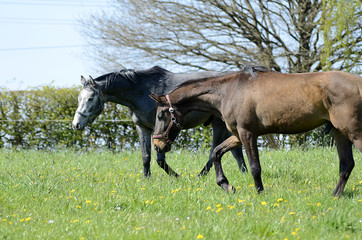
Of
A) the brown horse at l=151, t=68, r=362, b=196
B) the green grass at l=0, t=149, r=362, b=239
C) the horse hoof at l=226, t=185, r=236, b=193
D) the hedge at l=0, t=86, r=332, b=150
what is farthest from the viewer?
the hedge at l=0, t=86, r=332, b=150

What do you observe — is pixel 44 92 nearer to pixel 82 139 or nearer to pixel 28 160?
pixel 82 139

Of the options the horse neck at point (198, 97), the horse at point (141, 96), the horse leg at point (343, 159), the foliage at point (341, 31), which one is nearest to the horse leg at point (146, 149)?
the horse at point (141, 96)

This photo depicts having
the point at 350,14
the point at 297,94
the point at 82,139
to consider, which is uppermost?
the point at 350,14

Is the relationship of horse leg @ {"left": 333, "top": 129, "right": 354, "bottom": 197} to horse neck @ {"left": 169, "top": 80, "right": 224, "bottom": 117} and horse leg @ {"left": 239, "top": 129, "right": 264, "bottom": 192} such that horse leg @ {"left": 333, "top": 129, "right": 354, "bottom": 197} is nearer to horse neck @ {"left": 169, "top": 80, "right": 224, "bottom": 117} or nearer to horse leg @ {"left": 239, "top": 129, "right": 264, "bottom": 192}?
horse leg @ {"left": 239, "top": 129, "right": 264, "bottom": 192}

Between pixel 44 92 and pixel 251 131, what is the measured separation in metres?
9.43

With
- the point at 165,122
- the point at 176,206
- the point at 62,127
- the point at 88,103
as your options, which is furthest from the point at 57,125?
the point at 176,206

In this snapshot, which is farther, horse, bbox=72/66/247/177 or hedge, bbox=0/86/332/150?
hedge, bbox=0/86/332/150

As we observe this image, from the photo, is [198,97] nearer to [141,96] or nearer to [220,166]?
[220,166]

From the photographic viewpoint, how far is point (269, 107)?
5.77m

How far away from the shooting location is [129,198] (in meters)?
5.59

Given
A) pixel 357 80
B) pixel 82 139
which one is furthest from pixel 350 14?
pixel 357 80

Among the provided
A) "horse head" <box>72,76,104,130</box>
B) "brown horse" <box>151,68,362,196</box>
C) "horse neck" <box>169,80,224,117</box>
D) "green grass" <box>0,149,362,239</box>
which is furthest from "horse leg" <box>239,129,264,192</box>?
"horse head" <box>72,76,104,130</box>

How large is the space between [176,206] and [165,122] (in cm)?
146

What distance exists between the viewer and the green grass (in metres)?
4.26
